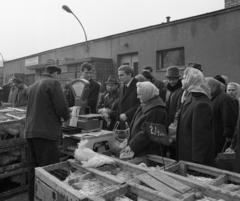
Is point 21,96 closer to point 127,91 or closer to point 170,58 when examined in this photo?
point 127,91

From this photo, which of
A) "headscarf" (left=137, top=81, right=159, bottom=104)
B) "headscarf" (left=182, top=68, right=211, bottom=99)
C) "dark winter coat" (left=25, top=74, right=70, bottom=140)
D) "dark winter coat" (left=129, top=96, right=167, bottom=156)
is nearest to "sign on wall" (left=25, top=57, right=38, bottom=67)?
"dark winter coat" (left=25, top=74, right=70, bottom=140)

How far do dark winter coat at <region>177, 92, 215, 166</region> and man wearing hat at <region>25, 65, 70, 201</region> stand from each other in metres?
1.59

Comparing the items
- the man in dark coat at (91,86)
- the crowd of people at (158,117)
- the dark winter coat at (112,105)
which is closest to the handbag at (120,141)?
the crowd of people at (158,117)

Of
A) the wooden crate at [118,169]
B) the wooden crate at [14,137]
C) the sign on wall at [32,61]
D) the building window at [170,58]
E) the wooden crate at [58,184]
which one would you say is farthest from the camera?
the sign on wall at [32,61]

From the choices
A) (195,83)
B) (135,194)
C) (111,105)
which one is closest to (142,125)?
(195,83)

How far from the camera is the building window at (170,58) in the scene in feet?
33.7

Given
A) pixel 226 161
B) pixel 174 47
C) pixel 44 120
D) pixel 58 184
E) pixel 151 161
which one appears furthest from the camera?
pixel 174 47

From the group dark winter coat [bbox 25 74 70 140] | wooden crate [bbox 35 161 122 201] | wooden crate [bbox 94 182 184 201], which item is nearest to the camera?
wooden crate [bbox 94 182 184 201]

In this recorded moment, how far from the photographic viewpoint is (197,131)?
106 inches

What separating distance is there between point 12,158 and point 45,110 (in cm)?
106

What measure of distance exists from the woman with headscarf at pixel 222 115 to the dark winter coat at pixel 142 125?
48.3 inches

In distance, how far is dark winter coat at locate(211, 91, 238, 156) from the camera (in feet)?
12.0

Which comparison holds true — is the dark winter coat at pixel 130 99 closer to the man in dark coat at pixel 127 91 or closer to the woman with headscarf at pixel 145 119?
the man in dark coat at pixel 127 91

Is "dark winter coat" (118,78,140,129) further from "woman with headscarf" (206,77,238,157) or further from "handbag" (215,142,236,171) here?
"handbag" (215,142,236,171)
